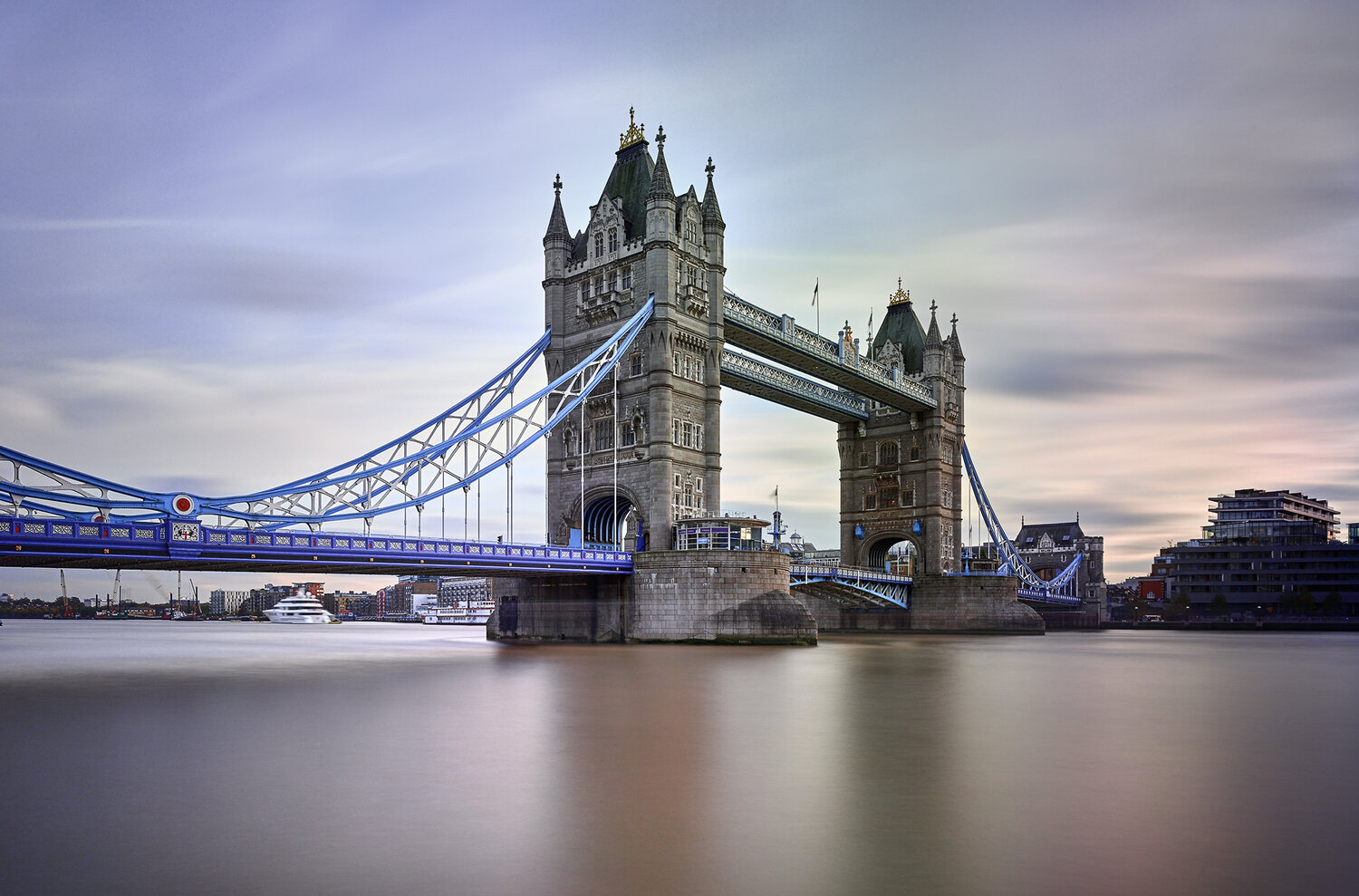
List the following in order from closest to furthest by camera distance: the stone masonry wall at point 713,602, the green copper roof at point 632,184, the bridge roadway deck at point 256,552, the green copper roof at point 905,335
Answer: the bridge roadway deck at point 256,552, the stone masonry wall at point 713,602, the green copper roof at point 632,184, the green copper roof at point 905,335

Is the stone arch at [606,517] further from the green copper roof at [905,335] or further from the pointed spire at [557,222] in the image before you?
the green copper roof at [905,335]

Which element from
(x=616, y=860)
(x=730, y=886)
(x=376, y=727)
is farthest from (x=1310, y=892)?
(x=376, y=727)

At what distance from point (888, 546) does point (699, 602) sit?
42.1 metres

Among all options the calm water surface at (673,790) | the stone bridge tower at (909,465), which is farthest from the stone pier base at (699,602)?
the stone bridge tower at (909,465)

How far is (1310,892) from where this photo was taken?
27.4 feet

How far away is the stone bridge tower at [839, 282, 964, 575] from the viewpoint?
78000 mm

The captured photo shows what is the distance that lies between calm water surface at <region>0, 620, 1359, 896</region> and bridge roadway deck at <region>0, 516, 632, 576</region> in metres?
6.16

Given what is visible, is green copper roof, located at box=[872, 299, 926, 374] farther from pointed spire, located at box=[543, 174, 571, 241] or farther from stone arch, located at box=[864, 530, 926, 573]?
pointed spire, located at box=[543, 174, 571, 241]

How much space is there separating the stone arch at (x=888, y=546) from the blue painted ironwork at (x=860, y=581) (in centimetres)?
302

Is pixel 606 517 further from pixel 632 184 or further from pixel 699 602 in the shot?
pixel 632 184

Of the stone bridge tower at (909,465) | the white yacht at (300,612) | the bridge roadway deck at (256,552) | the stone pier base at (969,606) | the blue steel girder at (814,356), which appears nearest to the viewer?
the bridge roadway deck at (256,552)

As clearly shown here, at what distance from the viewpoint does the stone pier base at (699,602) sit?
46469 mm

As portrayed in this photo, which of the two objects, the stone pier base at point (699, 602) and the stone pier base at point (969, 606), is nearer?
the stone pier base at point (699, 602)

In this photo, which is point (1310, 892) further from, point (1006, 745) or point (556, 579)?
point (556, 579)
